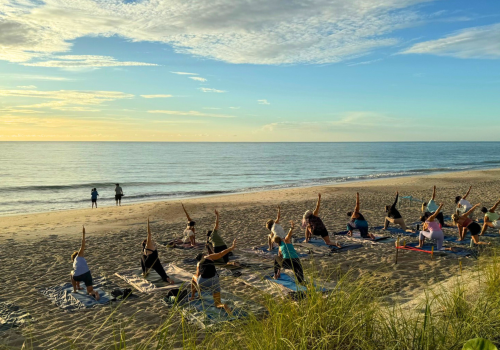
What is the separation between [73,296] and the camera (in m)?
7.54

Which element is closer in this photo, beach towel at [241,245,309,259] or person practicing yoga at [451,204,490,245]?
beach towel at [241,245,309,259]

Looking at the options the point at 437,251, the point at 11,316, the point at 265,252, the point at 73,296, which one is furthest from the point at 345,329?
the point at 437,251

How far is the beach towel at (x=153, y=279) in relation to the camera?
802 cm

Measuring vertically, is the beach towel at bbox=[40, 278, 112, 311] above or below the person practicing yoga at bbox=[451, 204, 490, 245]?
below

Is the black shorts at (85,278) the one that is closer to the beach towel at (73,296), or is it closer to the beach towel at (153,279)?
the beach towel at (73,296)

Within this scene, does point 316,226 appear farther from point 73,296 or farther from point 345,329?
point 345,329

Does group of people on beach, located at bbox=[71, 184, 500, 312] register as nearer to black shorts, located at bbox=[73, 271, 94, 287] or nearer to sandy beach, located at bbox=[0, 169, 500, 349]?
black shorts, located at bbox=[73, 271, 94, 287]

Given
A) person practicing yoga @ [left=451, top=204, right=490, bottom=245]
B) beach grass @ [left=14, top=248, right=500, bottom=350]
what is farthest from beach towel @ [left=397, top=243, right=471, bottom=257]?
beach grass @ [left=14, top=248, right=500, bottom=350]

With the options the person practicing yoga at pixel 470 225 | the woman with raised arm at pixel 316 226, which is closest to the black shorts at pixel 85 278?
the woman with raised arm at pixel 316 226

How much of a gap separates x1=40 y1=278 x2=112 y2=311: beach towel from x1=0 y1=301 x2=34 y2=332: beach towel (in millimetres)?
613

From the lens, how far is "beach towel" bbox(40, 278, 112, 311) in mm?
7219

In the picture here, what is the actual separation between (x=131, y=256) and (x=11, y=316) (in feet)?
14.3

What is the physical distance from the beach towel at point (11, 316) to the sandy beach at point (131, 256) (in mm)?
141

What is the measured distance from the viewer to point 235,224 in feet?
51.2
